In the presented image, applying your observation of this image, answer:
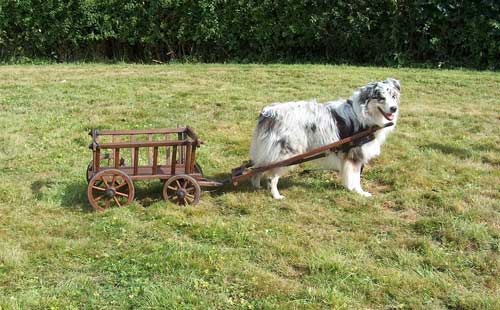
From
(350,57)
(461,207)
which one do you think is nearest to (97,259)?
(461,207)

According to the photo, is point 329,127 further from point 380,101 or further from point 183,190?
point 183,190

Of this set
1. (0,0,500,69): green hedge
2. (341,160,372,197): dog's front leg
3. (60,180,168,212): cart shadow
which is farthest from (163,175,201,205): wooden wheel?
(0,0,500,69): green hedge

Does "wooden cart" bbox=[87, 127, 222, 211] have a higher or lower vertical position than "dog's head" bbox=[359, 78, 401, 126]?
lower

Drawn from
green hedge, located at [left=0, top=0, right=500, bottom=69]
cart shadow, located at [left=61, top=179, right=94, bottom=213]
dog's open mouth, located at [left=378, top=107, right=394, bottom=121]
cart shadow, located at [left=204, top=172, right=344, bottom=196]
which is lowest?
cart shadow, located at [left=61, top=179, right=94, bottom=213]

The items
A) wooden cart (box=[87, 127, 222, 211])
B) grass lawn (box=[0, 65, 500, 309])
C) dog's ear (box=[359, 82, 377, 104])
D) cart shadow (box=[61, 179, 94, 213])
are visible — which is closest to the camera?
grass lawn (box=[0, 65, 500, 309])

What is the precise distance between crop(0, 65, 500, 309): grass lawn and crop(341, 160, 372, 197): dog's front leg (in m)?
0.13

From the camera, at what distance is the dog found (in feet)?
19.6

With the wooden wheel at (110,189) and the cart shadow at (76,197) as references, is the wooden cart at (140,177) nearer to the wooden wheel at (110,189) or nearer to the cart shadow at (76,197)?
the wooden wheel at (110,189)

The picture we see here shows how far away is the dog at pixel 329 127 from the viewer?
598 cm

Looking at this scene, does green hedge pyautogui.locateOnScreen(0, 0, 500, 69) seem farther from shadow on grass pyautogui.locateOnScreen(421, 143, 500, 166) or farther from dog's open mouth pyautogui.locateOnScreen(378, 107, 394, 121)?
dog's open mouth pyautogui.locateOnScreen(378, 107, 394, 121)

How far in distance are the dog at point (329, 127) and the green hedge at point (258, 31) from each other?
8237 millimetres

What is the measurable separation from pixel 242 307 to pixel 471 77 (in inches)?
394

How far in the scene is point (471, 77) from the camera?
1229 cm

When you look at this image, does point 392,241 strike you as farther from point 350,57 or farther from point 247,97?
point 350,57
